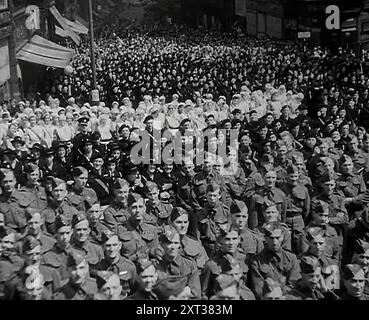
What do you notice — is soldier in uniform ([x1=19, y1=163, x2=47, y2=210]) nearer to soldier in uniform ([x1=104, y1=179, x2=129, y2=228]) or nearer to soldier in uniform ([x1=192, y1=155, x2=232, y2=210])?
soldier in uniform ([x1=104, y1=179, x2=129, y2=228])

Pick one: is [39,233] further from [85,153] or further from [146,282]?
[85,153]

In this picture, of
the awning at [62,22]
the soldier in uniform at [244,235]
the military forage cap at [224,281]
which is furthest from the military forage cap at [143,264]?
the awning at [62,22]

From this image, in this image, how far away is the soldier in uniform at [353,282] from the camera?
3.74 meters

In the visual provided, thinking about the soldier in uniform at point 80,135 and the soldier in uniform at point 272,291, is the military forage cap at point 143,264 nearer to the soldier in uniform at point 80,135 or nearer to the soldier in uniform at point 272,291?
the soldier in uniform at point 272,291

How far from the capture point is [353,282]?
12.3 feet

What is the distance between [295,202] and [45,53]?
17.3 feet

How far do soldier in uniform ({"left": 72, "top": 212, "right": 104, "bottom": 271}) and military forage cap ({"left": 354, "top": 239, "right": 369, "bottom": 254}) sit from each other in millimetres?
1787

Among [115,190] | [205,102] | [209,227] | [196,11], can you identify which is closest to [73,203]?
[115,190]

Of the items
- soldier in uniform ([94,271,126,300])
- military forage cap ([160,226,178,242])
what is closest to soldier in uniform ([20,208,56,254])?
soldier in uniform ([94,271,126,300])

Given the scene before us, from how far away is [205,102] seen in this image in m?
8.98

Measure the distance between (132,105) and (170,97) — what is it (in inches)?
24.4

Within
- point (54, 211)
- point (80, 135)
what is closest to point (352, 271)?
point (54, 211)

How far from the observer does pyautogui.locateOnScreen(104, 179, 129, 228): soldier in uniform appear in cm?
488

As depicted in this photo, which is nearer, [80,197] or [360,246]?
[360,246]
